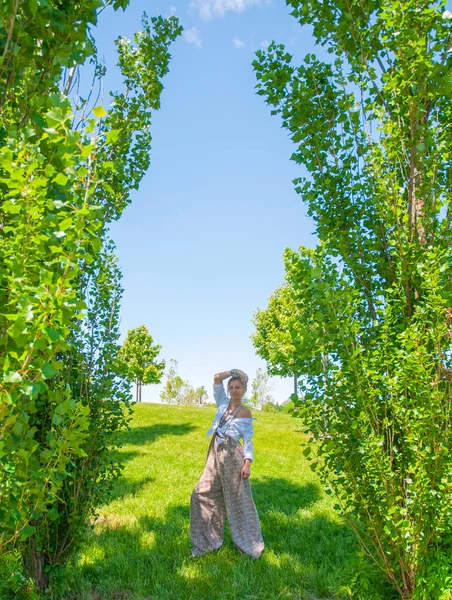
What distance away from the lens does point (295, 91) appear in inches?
159

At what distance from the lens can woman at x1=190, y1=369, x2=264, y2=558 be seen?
550 centimetres

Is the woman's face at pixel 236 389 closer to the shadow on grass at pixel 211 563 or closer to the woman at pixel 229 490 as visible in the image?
the woman at pixel 229 490

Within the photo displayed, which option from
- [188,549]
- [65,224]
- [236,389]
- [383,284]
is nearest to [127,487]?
[188,549]

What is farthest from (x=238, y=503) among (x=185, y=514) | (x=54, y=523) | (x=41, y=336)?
(x=41, y=336)

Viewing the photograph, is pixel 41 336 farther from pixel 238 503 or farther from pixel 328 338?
pixel 238 503

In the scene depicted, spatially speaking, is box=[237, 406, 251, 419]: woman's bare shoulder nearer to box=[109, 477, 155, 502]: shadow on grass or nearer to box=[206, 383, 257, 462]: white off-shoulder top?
box=[206, 383, 257, 462]: white off-shoulder top

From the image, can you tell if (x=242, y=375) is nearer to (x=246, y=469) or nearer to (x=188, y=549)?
(x=246, y=469)

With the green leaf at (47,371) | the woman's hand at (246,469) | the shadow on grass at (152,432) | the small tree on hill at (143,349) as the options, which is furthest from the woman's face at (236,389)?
the small tree on hill at (143,349)

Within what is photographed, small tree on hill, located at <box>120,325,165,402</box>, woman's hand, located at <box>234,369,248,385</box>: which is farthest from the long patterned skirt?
small tree on hill, located at <box>120,325,165,402</box>

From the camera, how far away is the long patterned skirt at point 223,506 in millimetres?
5480

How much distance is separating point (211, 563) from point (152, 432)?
10751 mm

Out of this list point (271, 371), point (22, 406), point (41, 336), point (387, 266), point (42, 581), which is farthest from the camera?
point (271, 371)

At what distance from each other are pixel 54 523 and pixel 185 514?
3.13m

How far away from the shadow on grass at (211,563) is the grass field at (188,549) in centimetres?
1
